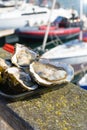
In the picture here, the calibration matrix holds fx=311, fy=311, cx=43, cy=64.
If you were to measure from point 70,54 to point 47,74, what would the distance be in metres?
10.3

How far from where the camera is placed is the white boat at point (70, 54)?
1267 centimetres

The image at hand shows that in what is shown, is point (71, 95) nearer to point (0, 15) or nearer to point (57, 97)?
point (57, 97)

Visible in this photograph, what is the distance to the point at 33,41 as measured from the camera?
2000 centimetres

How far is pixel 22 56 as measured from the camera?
3070 mm

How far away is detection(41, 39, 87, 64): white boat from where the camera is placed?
12.7 meters

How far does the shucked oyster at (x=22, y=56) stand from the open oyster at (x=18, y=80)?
315 millimetres

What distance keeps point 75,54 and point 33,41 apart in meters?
7.40

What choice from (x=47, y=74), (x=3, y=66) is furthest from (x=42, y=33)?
(x=47, y=74)

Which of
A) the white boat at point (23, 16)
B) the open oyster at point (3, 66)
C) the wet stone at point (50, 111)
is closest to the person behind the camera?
the wet stone at point (50, 111)

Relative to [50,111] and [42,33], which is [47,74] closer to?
[50,111]

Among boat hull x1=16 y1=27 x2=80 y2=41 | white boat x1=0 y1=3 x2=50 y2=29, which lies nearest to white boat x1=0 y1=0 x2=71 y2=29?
white boat x1=0 y1=3 x2=50 y2=29

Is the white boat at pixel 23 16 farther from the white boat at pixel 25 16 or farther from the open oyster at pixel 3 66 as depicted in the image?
the open oyster at pixel 3 66

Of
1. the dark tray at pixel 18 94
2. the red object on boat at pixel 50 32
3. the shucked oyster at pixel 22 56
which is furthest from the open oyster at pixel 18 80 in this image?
the red object on boat at pixel 50 32

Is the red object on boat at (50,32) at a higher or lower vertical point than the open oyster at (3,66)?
lower
